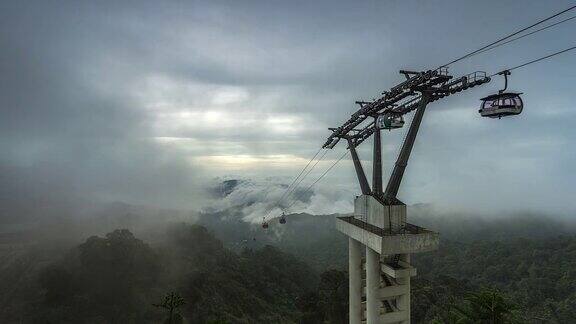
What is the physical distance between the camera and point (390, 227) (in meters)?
19.1

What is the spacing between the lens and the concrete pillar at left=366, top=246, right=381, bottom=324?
1966cm

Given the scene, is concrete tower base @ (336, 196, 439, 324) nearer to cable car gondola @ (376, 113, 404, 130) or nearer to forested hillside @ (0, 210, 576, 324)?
cable car gondola @ (376, 113, 404, 130)

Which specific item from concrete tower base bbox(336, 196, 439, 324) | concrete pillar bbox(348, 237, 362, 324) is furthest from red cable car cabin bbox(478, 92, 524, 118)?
concrete pillar bbox(348, 237, 362, 324)

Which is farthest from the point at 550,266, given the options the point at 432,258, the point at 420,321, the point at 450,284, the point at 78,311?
the point at 78,311

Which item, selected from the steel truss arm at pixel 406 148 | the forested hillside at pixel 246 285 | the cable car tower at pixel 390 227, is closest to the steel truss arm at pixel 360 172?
the cable car tower at pixel 390 227

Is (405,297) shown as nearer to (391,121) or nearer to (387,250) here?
(387,250)

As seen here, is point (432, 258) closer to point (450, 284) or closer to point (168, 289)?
point (450, 284)

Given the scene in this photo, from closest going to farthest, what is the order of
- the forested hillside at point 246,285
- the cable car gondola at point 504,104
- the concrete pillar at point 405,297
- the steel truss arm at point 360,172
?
the cable car gondola at point 504,104
the concrete pillar at point 405,297
the steel truss arm at point 360,172
the forested hillside at point 246,285

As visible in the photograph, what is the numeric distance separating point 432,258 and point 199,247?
314 feet

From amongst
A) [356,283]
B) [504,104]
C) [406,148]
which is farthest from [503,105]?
[356,283]

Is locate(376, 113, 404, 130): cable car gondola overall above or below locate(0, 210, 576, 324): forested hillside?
above

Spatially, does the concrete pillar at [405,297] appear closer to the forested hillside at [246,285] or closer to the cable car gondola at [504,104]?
the cable car gondola at [504,104]

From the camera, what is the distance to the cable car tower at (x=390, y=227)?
706 inches

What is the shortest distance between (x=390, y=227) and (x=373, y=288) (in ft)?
12.6
